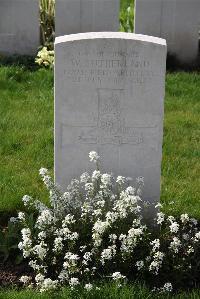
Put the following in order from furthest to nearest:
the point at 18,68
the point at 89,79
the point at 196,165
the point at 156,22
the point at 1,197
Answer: the point at 156,22, the point at 18,68, the point at 196,165, the point at 1,197, the point at 89,79

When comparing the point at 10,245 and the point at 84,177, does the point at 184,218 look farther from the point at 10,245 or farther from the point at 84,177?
the point at 10,245

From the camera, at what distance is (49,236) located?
4316 millimetres

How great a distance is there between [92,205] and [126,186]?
28 cm

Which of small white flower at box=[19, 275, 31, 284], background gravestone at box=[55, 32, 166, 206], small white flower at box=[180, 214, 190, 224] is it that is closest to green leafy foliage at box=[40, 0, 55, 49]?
background gravestone at box=[55, 32, 166, 206]

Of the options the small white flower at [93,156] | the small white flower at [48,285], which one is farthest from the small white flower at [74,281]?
the small white flower at [93,156]

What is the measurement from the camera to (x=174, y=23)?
888 cm

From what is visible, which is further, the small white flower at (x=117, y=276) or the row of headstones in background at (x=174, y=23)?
the row of headstones in background at (x=174, y=23)

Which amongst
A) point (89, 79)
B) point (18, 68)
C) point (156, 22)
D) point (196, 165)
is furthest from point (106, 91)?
point (156, 22)

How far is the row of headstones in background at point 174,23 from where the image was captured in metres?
8.71

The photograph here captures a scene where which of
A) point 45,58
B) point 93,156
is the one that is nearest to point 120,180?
point 93,156

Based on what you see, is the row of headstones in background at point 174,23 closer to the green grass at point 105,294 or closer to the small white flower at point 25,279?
the small white flower at point 25,279

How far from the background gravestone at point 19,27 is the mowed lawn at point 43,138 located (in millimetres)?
786

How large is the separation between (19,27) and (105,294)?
5.70 meters

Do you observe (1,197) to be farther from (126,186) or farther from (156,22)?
(156,22)
